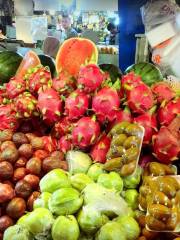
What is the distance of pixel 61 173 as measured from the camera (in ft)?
5.21

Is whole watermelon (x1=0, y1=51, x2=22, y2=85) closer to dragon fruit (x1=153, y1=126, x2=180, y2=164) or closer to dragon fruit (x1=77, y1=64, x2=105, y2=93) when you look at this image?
dragon fruit (x1=77, y1=64, x2=105, y2=93)

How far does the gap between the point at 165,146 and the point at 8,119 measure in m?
0.85

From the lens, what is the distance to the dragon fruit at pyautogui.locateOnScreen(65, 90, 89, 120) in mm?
1760

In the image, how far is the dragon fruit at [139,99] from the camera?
5.77ft

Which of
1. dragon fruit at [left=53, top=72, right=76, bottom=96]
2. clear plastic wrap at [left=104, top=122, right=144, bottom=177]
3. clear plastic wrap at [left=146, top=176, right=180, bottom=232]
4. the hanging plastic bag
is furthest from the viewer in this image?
the hanging plastic bag

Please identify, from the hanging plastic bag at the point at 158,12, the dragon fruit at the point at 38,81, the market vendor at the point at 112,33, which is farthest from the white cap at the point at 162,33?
the market vendor at the point at 112,33

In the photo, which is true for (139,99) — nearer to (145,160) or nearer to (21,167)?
(145,160)

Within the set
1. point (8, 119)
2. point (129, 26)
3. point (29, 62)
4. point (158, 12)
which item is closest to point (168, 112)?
point (8, 119)

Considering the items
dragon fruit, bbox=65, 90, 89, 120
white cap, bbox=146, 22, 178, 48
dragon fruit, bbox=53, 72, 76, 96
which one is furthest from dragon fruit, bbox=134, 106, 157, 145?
white cap, bbox=146, 22, 178, 48

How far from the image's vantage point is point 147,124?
1740mm

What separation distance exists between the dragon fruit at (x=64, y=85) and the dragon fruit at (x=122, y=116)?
0.30 meters

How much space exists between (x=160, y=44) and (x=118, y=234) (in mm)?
2402

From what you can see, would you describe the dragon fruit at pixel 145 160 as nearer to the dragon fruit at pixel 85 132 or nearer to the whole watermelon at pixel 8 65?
the dragon fruit at pixel 85 132

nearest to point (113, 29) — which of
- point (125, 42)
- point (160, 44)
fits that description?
point (125, 42)
